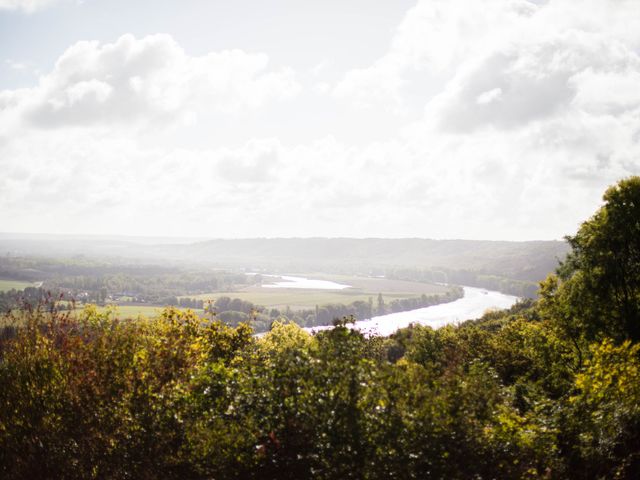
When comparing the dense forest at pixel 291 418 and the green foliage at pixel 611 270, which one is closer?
the dense forest at pixel 291 418

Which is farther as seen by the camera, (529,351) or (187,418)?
(529,351)

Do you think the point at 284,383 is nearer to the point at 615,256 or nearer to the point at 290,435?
the point at 290,435

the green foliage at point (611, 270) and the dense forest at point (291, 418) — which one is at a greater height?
the green foliage at point (611, 270)

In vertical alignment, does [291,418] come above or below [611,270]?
below

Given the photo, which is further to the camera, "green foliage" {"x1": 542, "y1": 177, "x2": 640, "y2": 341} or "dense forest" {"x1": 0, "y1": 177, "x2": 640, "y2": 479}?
"green foliage" {"x1": 542, "y1": 177, "x2": 640, "y2": 341}

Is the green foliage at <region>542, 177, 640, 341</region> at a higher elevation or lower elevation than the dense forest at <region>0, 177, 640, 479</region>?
higher

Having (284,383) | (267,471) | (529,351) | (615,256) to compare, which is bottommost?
(529,351)

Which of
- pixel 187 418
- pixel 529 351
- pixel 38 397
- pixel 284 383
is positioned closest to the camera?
pixel 284 383

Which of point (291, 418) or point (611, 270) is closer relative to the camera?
point (291, 418)

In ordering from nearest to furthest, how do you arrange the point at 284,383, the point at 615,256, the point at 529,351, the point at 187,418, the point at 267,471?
the point at 267,471 < the point at 284,383 < the point at 187,418 < the point at 615,256 < the point at 529,351

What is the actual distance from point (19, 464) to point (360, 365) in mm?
13445

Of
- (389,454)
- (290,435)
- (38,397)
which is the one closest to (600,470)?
(389,454)

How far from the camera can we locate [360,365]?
1385 cm

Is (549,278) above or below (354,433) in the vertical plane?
above
